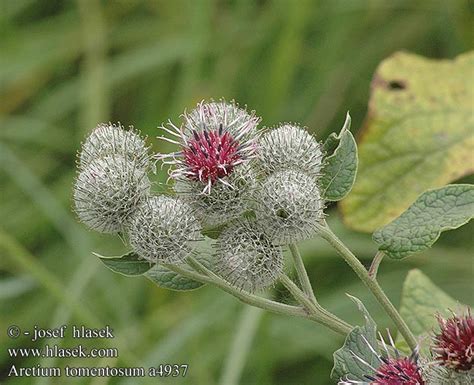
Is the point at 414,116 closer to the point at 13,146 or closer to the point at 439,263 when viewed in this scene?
the point at 439,263

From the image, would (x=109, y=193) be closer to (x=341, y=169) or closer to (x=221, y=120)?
(x=221, y=120)

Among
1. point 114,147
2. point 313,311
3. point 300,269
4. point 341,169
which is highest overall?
point 114,147

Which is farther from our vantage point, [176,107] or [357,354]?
[176,107]

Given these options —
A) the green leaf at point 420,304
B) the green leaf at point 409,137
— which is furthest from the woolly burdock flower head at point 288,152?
the green leaf at point 409,137

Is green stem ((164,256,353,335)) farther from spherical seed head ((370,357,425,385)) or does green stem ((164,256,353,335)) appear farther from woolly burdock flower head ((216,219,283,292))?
spherical seed head ((370,357,425,385))

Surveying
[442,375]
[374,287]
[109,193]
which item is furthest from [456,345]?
[109,193]

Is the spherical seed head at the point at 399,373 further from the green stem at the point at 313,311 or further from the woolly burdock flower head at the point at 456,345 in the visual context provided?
the green stem at the point at 313,311
